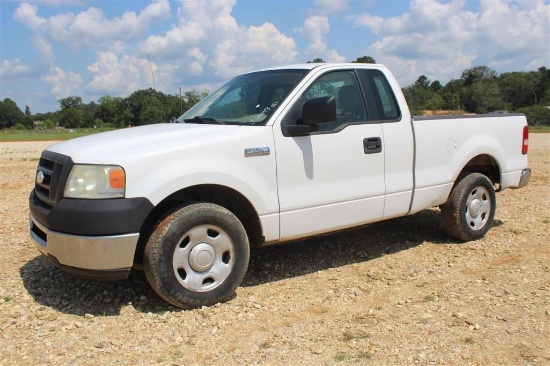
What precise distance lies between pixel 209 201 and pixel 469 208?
3.20m

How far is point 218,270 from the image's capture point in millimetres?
4062

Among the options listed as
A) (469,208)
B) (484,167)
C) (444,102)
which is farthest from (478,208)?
(444,102)

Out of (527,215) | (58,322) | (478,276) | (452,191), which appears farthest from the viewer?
(527,215)

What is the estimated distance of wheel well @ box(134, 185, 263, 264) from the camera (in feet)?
13.3

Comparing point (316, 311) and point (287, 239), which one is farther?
point (287, 239)

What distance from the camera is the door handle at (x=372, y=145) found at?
4.78 m

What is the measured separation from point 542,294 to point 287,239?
2.21m

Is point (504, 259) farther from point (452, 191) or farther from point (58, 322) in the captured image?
point (58, 322)

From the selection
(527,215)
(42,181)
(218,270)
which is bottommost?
(527,215)

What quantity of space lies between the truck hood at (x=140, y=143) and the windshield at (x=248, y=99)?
0.30 meters

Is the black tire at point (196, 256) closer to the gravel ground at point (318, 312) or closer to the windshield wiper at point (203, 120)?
the gravel ground at point (318, 312)

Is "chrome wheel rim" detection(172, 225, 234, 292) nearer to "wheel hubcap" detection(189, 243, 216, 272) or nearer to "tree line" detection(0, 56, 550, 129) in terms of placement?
"wheel hubcap" detection(189, 243, 216, 272)

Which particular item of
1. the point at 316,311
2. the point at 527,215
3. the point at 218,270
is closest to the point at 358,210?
the point at 316,311

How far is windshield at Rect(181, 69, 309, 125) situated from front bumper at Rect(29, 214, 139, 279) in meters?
1.50
